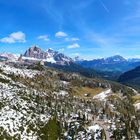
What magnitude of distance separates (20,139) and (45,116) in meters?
43.6

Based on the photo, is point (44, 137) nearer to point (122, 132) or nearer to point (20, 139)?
point (20, 139)

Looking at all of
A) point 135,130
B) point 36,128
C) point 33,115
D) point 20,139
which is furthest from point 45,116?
point 135,130

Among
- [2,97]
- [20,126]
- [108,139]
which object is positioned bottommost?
[108,139]

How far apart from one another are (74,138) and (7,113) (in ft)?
140

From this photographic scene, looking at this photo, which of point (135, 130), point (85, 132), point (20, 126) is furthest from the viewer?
point (135, 130)

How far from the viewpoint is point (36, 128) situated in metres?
170

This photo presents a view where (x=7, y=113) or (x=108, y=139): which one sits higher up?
(x=7, y=113)

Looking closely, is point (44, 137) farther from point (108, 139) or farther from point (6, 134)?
point (108, 139)

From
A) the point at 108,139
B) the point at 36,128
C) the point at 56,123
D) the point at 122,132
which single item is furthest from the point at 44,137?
the point at 122,132

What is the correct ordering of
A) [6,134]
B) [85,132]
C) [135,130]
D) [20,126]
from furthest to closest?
[135,130] → [85,132] → [20,126] → [6,134]

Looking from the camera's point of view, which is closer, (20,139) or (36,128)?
(20,139)

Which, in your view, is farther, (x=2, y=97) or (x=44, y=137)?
(x=2, y=97)

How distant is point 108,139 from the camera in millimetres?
185000

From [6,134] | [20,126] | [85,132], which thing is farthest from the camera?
[85,132]
